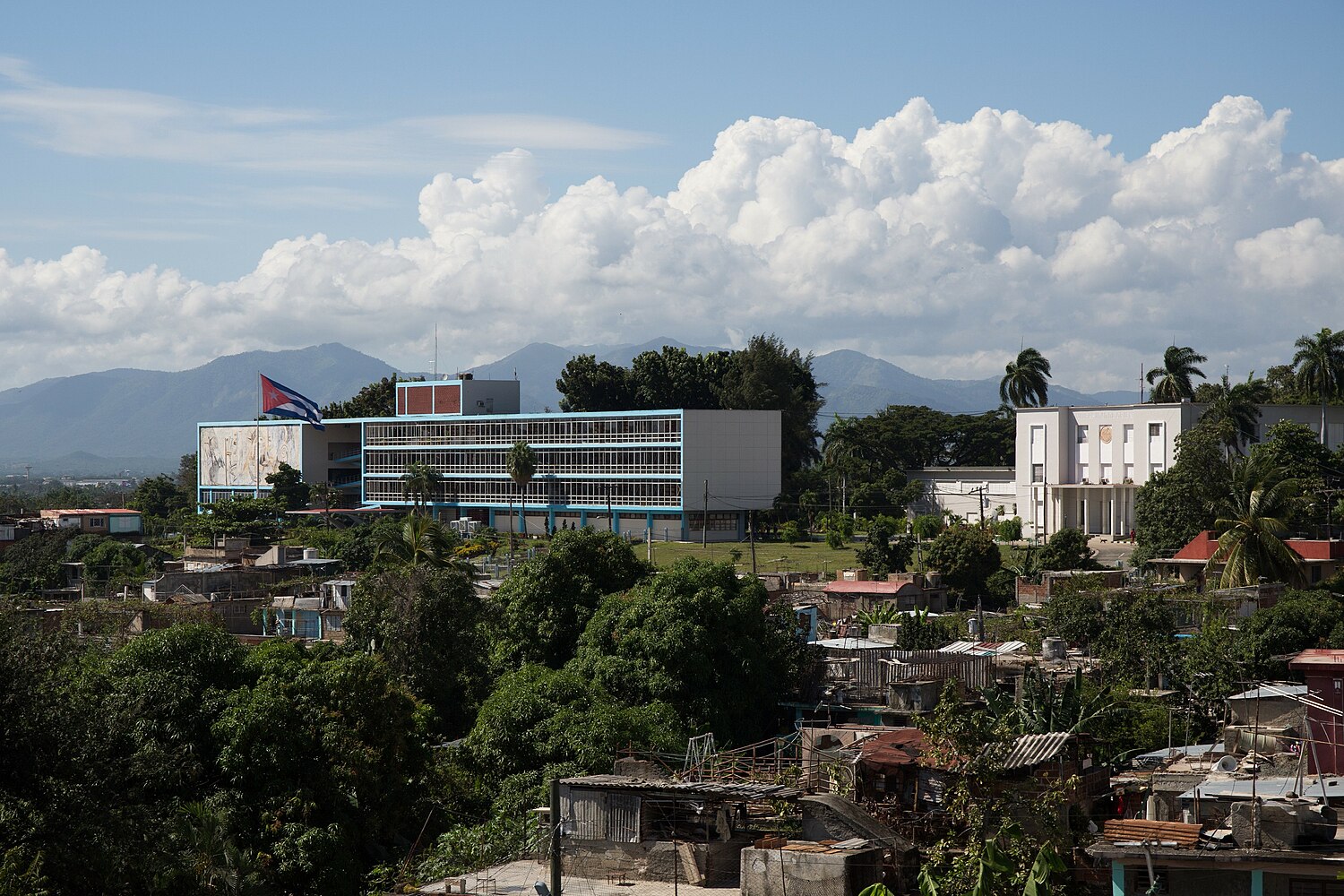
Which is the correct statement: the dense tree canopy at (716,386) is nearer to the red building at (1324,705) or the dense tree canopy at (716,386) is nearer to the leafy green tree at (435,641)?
the leafy green tree at (435,641)

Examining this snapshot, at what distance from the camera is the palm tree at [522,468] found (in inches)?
4446

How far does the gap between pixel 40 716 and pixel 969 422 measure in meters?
122

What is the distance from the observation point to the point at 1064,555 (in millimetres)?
67562

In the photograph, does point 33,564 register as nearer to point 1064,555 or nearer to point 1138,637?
point 1064,555

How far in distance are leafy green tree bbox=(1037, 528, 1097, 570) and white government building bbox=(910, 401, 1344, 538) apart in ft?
66.4

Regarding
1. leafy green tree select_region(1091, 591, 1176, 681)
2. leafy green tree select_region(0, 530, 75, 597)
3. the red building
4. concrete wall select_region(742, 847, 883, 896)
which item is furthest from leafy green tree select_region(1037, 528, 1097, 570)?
concrete wall select_region(742, 847, 883, 896)

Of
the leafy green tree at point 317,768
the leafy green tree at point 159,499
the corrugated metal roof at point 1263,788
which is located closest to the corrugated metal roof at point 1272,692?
the corrugated metal roof at point 1263,788

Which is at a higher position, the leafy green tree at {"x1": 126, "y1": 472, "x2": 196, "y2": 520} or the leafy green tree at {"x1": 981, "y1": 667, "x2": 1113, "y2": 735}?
the leafy green tree at {"x1": 126, "y1": 472, "x2": 196, "y2": 520}

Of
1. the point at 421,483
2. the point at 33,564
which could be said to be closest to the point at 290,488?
the point at 421,483

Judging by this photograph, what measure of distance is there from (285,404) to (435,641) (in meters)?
104

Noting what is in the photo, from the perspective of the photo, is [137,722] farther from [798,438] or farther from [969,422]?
[969,422]

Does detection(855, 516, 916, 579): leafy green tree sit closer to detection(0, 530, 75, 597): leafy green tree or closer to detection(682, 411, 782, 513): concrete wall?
detection(682, 411, 782, 513): concrete wall

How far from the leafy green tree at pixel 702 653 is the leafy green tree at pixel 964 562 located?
104 ft

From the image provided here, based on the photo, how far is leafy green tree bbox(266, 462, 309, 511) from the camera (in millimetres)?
126062
